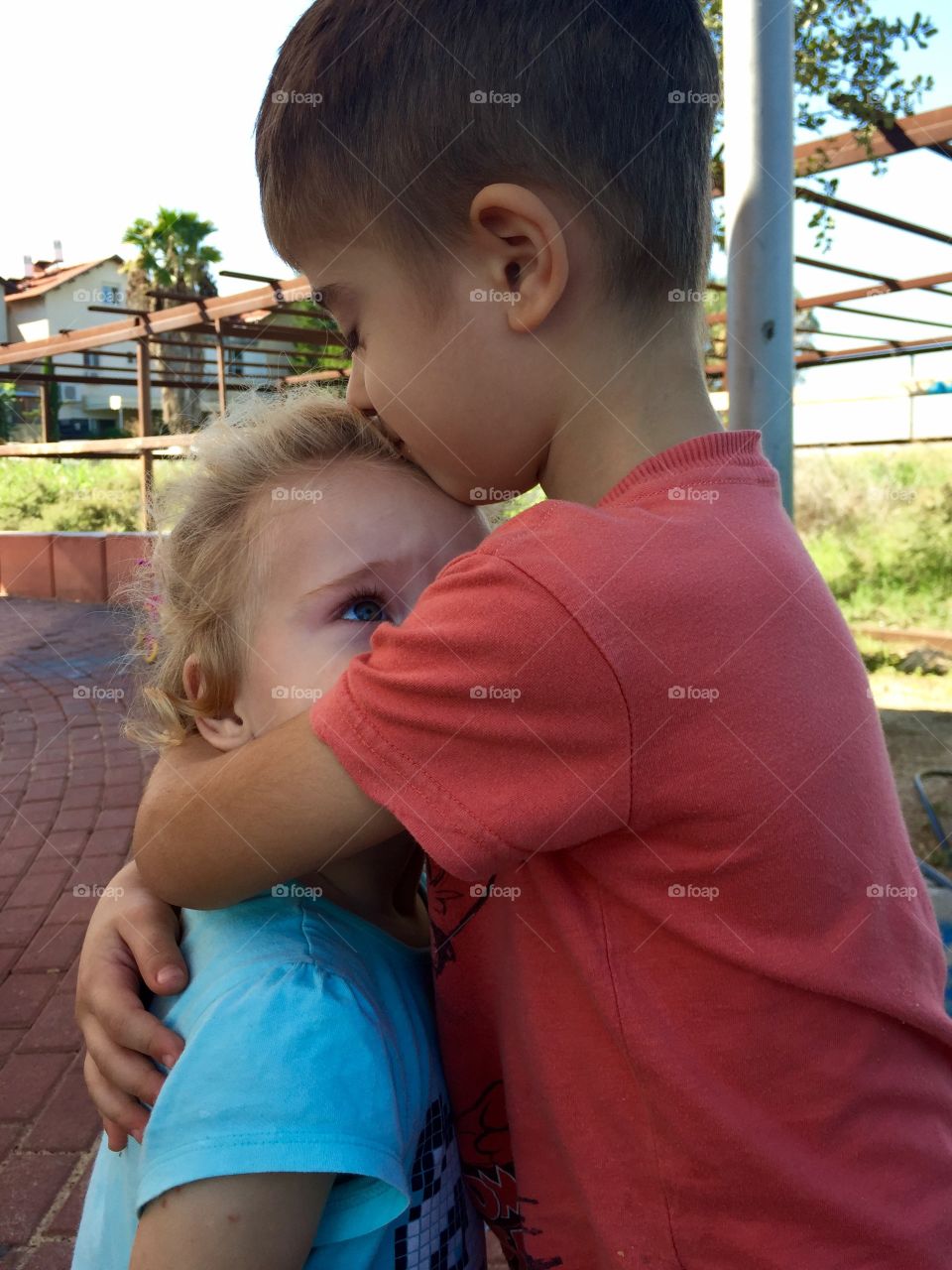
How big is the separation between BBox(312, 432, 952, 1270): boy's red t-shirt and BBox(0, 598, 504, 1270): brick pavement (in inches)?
58.5

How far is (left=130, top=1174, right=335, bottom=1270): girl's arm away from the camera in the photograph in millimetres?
877

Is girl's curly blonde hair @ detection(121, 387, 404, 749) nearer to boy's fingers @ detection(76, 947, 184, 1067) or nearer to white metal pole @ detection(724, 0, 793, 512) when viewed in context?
boy's fingers @ detection(76, 947, 184, 1067)

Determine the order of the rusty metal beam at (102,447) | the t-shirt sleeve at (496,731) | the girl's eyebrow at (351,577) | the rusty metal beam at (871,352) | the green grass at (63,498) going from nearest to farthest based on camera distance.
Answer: the t-shirt sleeve at (496,731)
the girl's eyebrow at (351,577)
the rusty metal beam at (102,447)
the rusty metal beam at (871,352)
the green grass at (63,498)

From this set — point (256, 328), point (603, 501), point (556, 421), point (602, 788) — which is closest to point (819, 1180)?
point (602, 788)

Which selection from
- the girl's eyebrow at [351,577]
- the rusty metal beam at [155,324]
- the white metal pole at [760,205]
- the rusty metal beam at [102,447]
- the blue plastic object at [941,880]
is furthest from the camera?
the rusty metal beam at [102,447]

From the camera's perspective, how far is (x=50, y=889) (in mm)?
3803

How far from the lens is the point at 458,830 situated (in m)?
0.84

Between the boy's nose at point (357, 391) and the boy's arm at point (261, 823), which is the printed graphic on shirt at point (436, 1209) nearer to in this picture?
the boy's arm at point (261, 823)

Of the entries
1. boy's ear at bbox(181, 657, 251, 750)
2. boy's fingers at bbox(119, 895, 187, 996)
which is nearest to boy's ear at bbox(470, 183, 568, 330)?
boy's ear at bbox(181, 657, 251, 750)

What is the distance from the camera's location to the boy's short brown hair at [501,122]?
1.08 meters

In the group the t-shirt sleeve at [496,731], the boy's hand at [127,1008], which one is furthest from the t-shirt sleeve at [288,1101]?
the t-shirt sleeve at [496,731]

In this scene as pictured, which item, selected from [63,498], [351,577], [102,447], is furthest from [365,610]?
[63,498]

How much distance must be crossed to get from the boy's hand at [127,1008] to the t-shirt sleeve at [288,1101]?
0.10 meters

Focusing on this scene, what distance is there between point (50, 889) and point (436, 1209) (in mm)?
3126
